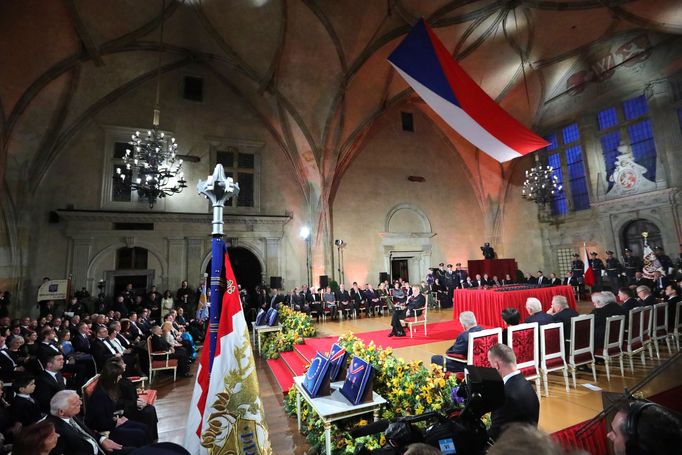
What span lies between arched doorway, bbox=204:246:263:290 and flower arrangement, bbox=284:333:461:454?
9436 mm

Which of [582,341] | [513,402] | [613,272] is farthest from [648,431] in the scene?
[613,272]

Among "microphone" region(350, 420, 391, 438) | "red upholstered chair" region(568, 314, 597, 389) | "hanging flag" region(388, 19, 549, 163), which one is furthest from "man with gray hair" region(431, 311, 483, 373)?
"hanging flag" region(388, 19, 549, 163)

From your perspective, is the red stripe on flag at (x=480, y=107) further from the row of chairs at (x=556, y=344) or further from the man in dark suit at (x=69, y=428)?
the man in dark suit at (x=69, y=428)

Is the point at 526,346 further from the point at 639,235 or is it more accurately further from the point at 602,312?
the point at 639,235

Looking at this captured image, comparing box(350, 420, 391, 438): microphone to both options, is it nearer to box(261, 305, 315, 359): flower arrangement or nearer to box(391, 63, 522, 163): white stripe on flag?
box(261, 305, 315, 359): flower arrangement

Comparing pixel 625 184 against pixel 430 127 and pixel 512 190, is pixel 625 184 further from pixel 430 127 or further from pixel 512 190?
pixel 430 127

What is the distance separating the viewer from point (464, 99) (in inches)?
262

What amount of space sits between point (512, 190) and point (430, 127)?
5357 mm

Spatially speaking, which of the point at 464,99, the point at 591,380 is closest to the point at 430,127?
the point at 464,99

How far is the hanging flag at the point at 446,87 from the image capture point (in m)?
6.61

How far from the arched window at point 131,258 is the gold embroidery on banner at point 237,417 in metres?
10.4

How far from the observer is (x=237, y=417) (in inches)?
82.4

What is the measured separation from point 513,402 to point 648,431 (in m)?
0.98

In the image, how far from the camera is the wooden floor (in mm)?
3100
